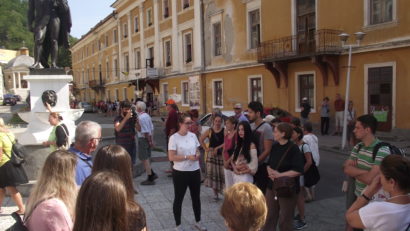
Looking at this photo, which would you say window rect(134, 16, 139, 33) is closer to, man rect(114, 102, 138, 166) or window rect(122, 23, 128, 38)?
window rect(122, 23, 128, 38)

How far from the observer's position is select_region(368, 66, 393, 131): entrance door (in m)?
14.0

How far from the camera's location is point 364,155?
360 centimetres

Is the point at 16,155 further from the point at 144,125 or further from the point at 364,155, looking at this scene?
the point at 364,155

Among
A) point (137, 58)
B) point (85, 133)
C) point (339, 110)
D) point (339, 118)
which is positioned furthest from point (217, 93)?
point (85, 133)

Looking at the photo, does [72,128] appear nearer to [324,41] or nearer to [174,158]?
[174,158]

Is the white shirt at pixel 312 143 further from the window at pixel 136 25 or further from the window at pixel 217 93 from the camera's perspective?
the window at pixel 136 25

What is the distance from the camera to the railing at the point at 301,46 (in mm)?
15797

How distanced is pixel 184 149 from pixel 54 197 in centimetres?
268

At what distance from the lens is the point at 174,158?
490 cm

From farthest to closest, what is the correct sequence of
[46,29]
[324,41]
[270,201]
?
1. [324,41]
2. [46,29]
3. [270,201]

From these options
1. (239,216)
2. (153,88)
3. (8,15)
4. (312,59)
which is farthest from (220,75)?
(8,15)

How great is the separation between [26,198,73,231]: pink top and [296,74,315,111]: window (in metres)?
16.2

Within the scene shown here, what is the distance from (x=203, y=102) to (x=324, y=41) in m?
11.9

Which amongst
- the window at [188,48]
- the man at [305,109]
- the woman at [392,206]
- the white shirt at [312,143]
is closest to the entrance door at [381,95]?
the man at [305,109]
